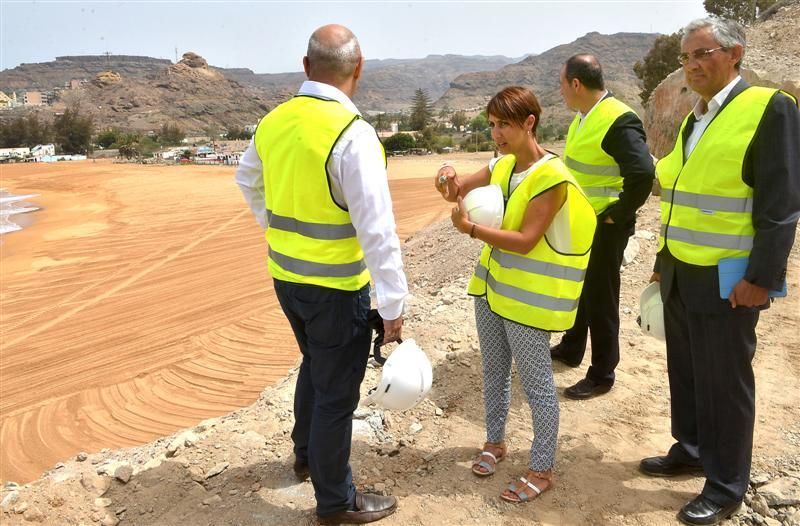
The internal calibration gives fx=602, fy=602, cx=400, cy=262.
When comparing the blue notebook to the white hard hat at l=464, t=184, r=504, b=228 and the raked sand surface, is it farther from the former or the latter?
the raked sand surface

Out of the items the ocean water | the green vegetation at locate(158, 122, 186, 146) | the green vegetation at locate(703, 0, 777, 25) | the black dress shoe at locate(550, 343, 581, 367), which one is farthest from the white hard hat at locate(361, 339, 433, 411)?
the green vegetation at locate(158, 122, 186, 146)

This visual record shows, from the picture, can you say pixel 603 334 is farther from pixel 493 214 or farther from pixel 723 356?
pixel 493 214

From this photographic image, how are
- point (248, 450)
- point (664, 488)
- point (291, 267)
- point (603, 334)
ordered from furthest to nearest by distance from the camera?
point (603, 334) < point (248, 450) < point (664, 488) < point (291, 267)

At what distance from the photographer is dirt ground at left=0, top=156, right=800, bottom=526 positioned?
310cm

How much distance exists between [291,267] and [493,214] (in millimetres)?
921

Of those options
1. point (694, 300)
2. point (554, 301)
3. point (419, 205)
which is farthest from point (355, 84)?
point (419, 205)

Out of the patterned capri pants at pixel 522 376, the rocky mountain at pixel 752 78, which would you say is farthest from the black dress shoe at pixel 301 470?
the rocky mountain at pixel 752 78

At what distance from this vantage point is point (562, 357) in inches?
177

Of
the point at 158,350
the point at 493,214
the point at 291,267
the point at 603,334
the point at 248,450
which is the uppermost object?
the point at 493,214

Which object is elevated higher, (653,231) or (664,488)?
(653,231)

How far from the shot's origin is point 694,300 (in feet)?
8.70

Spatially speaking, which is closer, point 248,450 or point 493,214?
point 493,214

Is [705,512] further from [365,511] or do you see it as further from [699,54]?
[699,54]

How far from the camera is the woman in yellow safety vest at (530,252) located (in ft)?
8.63
